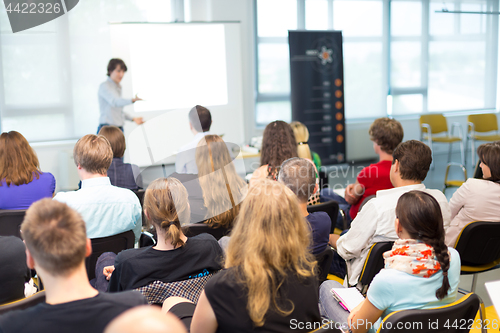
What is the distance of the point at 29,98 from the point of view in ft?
17.0

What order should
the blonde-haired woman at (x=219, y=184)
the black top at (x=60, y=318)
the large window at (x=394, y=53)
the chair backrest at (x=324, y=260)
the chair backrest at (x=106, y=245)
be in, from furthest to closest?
the large window at (x=394, y=53), the blonde-haired woman at (x=219, y=184), the chair backrest at (x=106, y=245), the chair backrest at (x=324, y=260), the black top at (x=60, y=318)

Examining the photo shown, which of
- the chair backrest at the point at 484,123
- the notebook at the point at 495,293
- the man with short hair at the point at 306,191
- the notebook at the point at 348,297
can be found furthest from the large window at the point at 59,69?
the chair backrest at the point at 484,123

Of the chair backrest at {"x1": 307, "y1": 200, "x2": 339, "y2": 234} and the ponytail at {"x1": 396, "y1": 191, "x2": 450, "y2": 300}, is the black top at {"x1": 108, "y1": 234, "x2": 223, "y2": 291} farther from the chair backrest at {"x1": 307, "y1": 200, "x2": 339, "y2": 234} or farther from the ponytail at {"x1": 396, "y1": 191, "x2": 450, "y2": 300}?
the chair backrest at {"x1": 307, "y1": 200, "x2": 339, "y2": 234}

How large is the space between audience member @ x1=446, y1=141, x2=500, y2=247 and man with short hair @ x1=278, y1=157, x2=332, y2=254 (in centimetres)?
89

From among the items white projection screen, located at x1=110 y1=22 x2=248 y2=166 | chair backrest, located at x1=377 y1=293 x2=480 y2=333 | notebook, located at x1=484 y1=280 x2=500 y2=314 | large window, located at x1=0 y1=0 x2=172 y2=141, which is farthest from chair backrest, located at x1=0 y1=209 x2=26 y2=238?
large window, located at x1=0 y1=0 x2=172 y2=141

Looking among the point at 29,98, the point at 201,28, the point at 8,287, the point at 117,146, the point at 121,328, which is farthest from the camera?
the point at 201,28

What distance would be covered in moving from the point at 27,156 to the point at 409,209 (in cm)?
223

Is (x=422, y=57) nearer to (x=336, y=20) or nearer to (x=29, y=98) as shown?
(x=336, y=20)

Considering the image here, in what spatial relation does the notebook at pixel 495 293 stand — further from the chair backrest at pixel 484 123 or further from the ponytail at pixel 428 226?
the chair backrest at pixel 484 123

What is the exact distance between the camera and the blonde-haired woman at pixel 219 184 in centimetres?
236

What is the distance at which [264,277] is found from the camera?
3.89 ft

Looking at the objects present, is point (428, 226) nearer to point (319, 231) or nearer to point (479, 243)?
point (319, 231)

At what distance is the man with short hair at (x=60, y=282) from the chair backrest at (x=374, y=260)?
1227 mm

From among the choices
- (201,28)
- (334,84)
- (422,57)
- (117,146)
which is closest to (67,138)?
(201,28)
